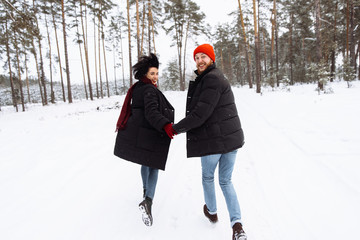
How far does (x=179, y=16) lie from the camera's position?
25.1m

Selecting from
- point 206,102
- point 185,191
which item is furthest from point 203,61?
point 185,191

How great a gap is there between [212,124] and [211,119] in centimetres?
5

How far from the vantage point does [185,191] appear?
3.24 meters

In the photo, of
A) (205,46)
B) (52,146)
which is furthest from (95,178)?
(205,46)

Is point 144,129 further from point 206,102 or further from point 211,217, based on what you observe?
point 211,217

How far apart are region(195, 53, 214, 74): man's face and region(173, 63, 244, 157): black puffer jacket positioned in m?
0.08

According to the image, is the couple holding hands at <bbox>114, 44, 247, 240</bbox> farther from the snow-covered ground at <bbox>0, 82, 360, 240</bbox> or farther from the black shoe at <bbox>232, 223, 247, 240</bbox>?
the snow-covered ground at <bbox>0, 82, 360, 240</bbox>

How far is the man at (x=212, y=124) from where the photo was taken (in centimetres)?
194

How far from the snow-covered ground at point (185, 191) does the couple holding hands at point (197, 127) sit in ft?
1.44

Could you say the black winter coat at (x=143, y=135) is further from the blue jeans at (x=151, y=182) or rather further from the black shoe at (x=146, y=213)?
the black shoe at (x=146, y=213)

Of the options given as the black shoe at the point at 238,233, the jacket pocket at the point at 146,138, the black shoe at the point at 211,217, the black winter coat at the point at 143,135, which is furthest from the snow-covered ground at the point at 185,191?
the jacket pocket at the point at 146,138

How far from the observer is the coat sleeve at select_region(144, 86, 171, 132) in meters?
2.18

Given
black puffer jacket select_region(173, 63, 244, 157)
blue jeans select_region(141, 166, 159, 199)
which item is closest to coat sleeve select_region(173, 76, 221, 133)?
black puffer jacket select_region(173, 63, 244, 157)

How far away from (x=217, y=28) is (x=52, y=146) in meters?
39.4
